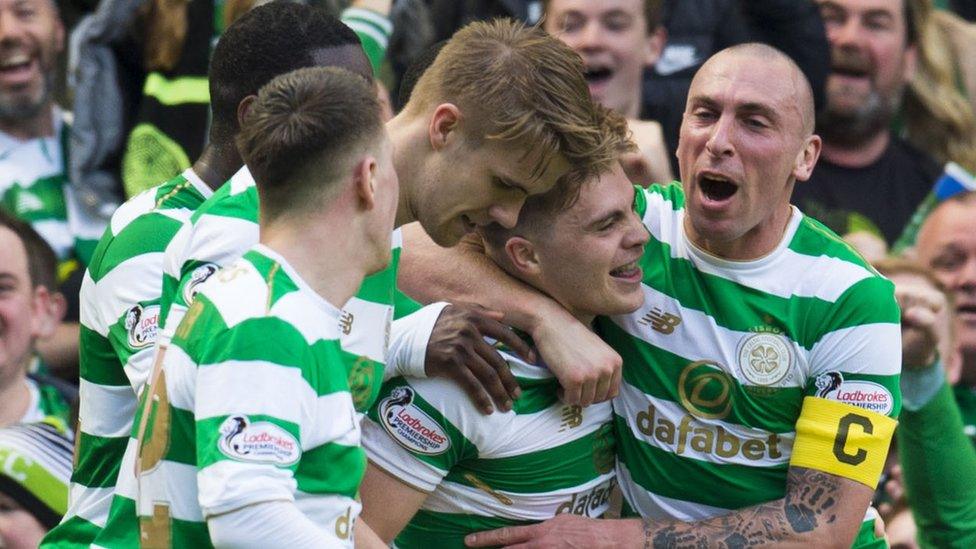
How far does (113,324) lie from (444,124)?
2.78ft

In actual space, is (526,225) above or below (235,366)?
below

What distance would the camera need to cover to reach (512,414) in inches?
159

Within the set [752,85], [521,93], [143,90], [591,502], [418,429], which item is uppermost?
[521,93]

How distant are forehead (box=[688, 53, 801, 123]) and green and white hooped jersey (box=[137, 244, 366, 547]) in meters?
1.43

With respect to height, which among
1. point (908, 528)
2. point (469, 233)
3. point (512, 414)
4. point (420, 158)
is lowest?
point (908, 528)

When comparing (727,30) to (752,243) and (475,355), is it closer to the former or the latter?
(752,243)

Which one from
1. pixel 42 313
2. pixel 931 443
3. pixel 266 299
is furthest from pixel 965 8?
pixel 266 299

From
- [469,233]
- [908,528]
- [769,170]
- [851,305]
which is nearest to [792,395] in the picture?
[851,305]

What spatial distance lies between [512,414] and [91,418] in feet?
3.17

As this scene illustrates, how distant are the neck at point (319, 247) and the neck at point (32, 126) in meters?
3.65

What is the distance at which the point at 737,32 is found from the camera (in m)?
6.50

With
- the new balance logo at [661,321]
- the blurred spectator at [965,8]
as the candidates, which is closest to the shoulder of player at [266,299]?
the new balance logo at [661,321]

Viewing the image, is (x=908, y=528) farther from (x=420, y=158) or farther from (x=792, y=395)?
(x=420, y=158)

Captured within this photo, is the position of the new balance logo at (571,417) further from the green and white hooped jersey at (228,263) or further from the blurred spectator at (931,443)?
the blurred spectator at (931,443)
